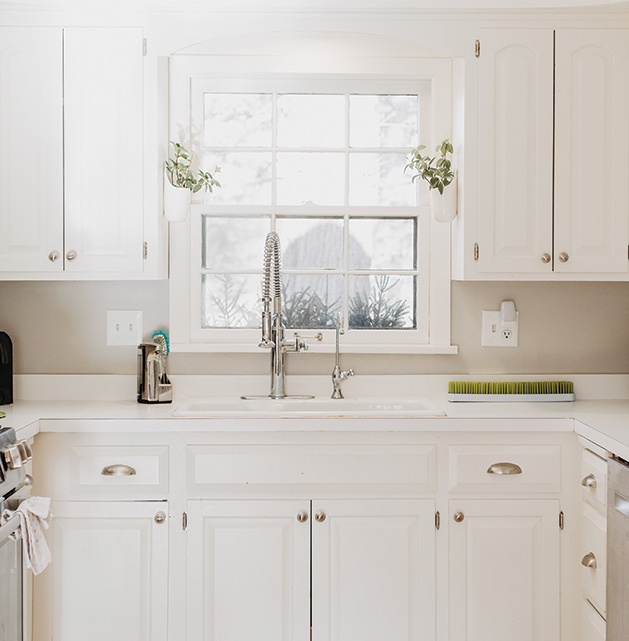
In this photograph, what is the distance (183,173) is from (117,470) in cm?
106

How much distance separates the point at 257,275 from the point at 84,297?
0.65 metres

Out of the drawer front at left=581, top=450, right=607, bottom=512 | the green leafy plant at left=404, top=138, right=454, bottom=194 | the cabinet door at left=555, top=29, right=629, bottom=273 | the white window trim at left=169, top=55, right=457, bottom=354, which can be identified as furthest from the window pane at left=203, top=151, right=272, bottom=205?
the drawer front at left=581, top=450, right=607, bottom=512

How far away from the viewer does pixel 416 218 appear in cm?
286

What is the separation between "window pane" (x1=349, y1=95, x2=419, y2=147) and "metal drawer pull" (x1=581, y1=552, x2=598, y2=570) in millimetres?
1571

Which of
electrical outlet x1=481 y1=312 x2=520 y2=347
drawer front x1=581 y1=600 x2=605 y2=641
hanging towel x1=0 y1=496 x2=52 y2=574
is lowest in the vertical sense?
drawer front x1=581 y1=600 x2=605 y2=641

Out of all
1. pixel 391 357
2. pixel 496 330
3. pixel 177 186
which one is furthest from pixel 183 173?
pixel 496 330

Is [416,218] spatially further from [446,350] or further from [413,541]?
[413,541]

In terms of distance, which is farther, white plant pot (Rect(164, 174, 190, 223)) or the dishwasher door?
white plant pot (Rect(164, 174, 190, 223))

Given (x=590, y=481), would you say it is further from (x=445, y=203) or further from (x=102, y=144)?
(x=102, y=144)

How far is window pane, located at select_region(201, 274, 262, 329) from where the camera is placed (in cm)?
287

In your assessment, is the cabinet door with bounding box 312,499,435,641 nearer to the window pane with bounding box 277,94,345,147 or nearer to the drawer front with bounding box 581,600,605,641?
the drawer front with bounding box 581,600,605,641

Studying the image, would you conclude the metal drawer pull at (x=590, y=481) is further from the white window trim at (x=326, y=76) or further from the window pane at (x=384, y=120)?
the window pane at (x=384, y=120)

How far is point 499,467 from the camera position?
2297mm

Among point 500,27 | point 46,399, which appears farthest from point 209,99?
point 46,399
